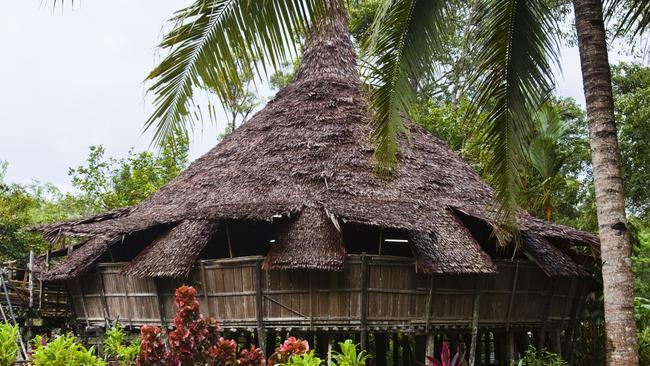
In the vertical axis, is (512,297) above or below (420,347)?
above

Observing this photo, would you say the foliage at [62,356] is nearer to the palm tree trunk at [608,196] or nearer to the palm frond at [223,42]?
the palm frond at [223,42]

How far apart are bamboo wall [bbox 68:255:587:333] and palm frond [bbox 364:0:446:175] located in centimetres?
457

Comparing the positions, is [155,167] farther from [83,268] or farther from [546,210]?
[546,210]

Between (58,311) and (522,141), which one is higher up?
(522,141)

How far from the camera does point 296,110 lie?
14.5 metres

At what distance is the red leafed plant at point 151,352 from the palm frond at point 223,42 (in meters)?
1.66

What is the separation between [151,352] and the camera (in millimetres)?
4086

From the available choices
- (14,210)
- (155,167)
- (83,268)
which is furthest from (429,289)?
(14,210)

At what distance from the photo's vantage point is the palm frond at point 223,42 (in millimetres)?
4805

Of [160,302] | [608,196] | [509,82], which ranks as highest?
[509,82]

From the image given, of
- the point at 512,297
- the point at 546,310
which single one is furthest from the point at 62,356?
the point at 546,310

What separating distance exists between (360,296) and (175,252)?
10.4ft

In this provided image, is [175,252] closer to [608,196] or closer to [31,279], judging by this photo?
[31,279]

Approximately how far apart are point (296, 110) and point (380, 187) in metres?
3.29
